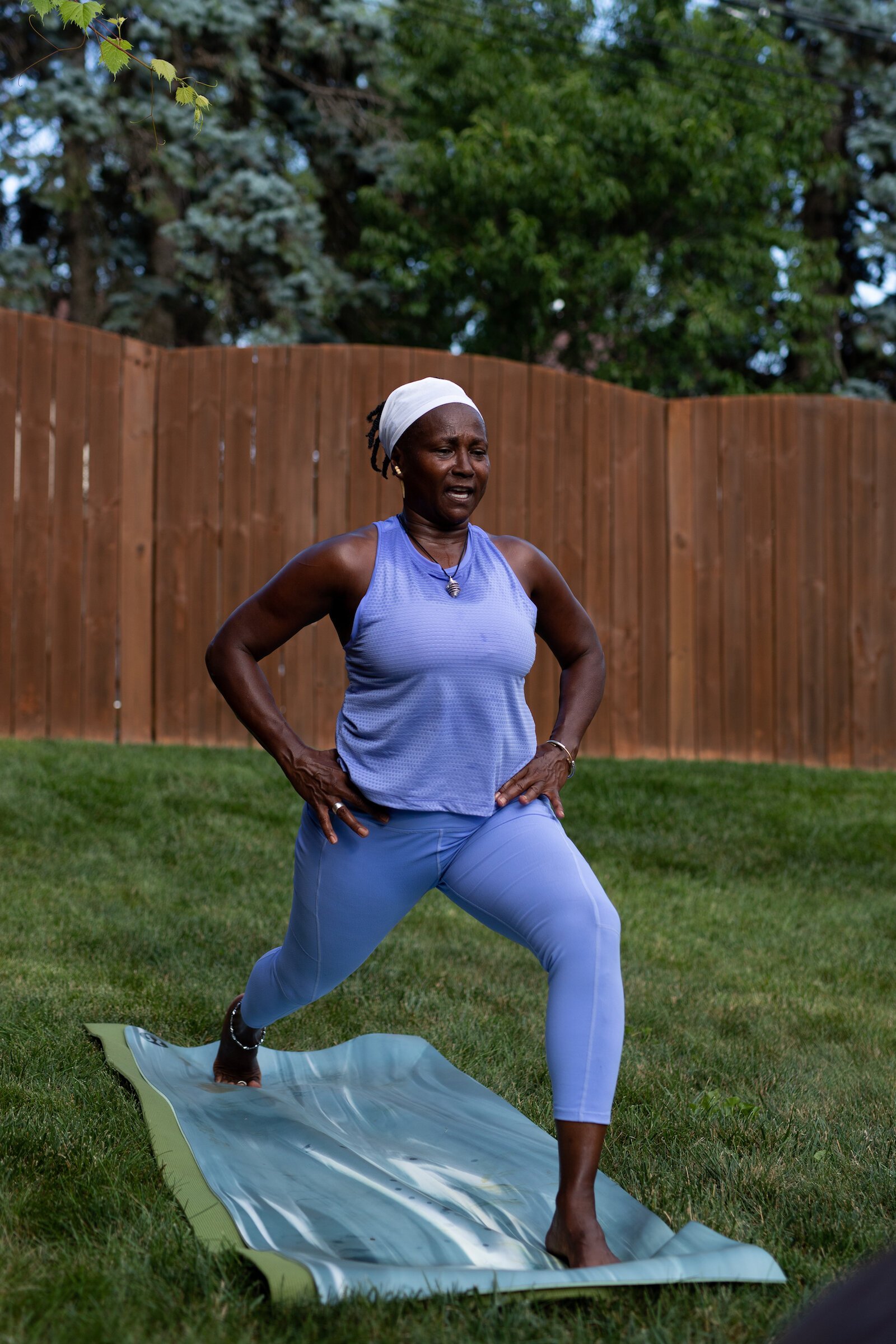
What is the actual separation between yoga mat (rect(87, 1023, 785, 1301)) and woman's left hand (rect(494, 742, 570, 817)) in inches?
33.5

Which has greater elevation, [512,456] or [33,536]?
[512,456]

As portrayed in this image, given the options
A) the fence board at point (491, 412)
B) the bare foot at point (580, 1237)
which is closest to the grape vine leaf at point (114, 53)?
the bare foot at point (580, 1237)

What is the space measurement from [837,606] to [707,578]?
2.94 feet

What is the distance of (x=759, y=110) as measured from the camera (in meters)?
13.4

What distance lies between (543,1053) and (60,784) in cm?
355

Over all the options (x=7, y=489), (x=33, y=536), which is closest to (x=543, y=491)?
(x=33, y=536)

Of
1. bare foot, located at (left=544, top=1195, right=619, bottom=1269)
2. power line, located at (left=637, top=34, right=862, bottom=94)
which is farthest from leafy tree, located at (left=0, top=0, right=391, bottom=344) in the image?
bare foot, located at (left=544, top=1195, right=619, bottom=1269)

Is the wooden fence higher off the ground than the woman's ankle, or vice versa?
the wooden fence

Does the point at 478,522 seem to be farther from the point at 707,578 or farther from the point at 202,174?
the point at 202,174

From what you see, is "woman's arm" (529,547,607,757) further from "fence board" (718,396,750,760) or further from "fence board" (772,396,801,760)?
"fence board" (772,396,801,760)

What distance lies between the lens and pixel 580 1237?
7.70ft

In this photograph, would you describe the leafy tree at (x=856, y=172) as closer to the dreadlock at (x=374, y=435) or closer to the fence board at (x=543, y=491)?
the fence board at (x=543, y=491)

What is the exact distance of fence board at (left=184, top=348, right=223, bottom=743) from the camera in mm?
7535

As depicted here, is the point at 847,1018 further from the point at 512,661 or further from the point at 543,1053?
the point at 512,661
